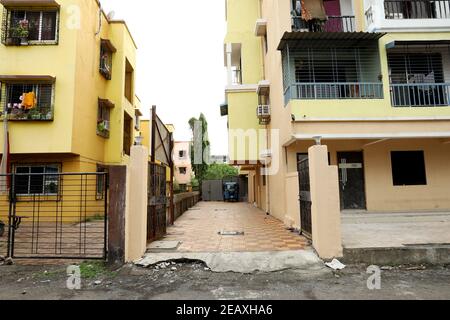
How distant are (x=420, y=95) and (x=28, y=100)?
13805 millimetres

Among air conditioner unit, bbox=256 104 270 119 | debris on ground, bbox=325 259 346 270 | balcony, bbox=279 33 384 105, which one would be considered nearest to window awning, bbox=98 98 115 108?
air conditioner unit, bbox=256 104 270 119

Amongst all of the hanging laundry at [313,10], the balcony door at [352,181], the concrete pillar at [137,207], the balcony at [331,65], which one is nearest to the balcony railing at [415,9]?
the balcony at [331,65]

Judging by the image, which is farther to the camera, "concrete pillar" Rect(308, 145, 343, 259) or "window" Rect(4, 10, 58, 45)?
"window" Rect(4, 10, 58, 45)

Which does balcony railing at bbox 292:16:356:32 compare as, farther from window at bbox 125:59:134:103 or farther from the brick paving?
window at bbox 125:59:134:103

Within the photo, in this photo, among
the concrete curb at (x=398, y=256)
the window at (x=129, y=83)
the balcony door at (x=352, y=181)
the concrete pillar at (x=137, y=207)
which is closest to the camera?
the concrete curb at (x=398, y=256)

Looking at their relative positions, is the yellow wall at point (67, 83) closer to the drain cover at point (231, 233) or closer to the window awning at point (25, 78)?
the window awning at point (25, 78)

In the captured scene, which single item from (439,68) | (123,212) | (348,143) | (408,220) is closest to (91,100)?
(123,212)

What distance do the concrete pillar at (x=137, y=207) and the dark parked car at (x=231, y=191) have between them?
822 inches

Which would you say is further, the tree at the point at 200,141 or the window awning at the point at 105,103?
the tree at the point at 200,141

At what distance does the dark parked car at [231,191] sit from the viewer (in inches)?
1061

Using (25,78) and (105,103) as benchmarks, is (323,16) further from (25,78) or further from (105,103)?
(25,78)

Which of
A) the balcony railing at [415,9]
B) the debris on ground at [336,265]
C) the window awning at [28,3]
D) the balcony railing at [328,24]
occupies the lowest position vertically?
the debris on ground at [336,265]

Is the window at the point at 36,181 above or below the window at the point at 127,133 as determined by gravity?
below

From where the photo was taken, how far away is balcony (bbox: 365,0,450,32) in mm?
10625
